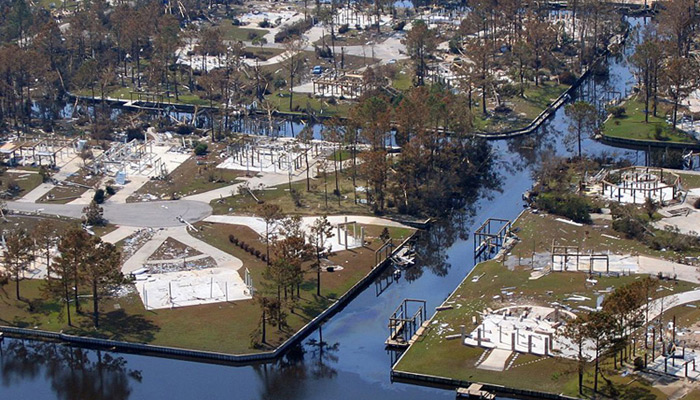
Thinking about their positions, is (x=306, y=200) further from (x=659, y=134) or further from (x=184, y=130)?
A: (x=659, y=134)

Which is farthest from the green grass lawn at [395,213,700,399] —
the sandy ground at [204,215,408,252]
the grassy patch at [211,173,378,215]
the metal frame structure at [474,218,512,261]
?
the grassy patch at [211,173,378,215]

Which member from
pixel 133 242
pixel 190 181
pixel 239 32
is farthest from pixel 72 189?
pixel 239 32

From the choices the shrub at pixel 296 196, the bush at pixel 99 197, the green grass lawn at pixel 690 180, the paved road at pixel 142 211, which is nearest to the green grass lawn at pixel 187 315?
the paved road at pixel 142 211

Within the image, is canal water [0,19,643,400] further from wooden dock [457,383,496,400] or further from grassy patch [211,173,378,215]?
grassy patch [211,173,378,215]

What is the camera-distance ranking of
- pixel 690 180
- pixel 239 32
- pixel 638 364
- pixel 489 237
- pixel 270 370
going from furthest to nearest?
1. pixel 239 32
2. pixel 690 180
3. pixel 489 237
4. pixel 270 370
5. pixel 638 364

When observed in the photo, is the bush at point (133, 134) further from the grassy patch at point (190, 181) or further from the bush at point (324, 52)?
the bush at point (324, 52)

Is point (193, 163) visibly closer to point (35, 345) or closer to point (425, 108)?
point (425, 108)
